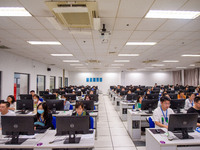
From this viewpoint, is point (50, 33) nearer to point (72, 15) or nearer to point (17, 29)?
point (17, 29)

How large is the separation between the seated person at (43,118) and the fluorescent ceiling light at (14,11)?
6.15 ft

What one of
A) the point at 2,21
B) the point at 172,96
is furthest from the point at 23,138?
the point at 172,96

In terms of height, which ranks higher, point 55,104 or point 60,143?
point 55,104

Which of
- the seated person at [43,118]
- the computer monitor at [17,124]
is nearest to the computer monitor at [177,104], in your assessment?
the seated person at [43,118]

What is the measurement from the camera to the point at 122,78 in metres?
19.2

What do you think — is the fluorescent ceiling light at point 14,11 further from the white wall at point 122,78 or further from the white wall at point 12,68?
the white wall at point 122,78

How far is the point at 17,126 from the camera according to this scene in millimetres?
2262

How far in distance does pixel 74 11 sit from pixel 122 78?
17.2 m

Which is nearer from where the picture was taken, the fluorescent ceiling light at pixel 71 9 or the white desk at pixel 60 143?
the white desk at pixel 60 143

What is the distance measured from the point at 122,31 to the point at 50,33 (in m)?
2.04

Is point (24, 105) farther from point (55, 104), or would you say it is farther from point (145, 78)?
point (145, 78)

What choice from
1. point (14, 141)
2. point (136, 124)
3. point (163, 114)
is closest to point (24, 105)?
point (14, 141)

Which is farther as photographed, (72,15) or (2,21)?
(2,21)

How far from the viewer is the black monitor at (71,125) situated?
7.44 feet
